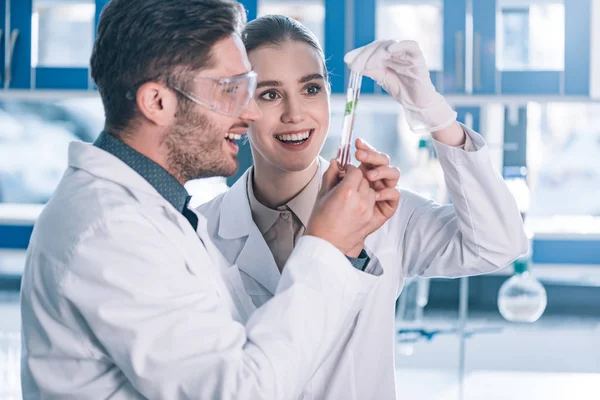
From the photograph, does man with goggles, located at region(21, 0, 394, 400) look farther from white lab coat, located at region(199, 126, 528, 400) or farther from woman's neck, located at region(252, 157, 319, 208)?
woman's neck, located at region(252, 157, 319, 208)

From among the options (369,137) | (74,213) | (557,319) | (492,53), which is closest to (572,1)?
(492,53)

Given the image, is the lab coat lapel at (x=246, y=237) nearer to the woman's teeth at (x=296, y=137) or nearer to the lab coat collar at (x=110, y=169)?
the woman's teeth at (x=296, y=137)

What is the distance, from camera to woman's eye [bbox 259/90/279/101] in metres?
1.58

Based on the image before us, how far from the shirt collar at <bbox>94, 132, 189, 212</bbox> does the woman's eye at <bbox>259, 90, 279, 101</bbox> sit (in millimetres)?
414

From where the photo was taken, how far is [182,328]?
1.00 metres

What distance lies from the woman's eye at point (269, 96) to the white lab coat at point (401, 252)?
240 millimetres

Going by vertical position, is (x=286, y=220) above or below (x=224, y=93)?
below

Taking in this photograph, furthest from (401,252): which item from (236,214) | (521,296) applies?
(521,296)

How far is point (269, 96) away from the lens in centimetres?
158

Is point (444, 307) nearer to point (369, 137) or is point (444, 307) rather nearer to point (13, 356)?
point (369, 137)

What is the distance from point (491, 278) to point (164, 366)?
3.38 m

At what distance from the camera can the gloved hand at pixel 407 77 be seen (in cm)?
133

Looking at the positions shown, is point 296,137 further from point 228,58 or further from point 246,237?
point 228,58

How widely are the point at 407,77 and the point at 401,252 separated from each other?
0.36 metres
